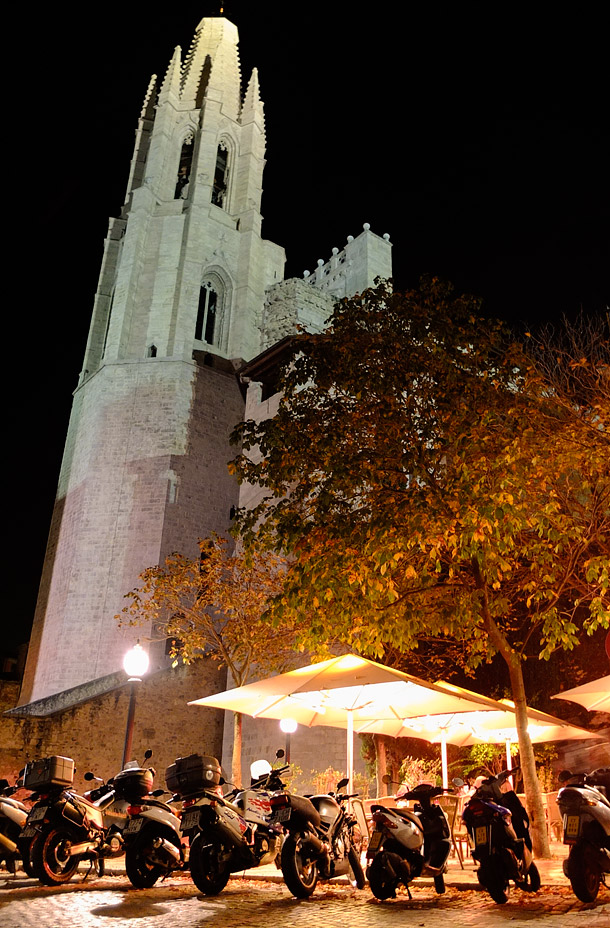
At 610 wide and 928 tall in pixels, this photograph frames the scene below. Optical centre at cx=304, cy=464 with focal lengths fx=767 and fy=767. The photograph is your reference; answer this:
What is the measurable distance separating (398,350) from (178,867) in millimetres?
7228

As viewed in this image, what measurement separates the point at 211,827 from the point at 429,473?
553 centimetres

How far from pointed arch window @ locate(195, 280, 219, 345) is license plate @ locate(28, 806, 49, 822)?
3047 centimetres

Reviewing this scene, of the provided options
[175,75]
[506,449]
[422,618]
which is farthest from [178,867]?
[175,75]

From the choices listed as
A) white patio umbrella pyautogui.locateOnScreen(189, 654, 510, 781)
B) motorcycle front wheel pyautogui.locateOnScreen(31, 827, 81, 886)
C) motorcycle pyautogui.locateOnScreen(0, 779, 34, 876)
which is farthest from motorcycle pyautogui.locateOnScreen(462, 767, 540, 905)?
motorcycle pyautogui.locateOnScreen(0, 779, 34, 876)

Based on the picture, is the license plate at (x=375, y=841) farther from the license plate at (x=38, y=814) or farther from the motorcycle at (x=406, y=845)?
the license plate at (x=38, y=814)

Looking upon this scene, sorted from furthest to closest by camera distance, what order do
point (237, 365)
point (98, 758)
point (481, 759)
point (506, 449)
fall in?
point (237, 365) < point (98, 758) < point (481, 759) < point (506, 449)

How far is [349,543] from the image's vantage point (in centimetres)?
1005

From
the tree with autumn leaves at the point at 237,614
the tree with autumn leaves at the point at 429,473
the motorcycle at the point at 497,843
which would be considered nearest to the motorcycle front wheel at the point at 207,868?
the motorcycle at the point at 497,843

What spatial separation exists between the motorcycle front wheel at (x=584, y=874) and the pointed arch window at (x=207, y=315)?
3259 cm

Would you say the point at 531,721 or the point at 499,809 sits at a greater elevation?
the point at 531,721

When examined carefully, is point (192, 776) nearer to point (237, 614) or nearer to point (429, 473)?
point (429, 473)

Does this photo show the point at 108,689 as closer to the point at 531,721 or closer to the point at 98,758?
the point at 98,758

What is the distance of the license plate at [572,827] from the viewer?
6.01 m

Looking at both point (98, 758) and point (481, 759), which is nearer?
point (481, 759)
